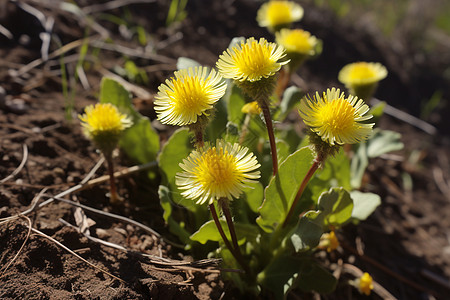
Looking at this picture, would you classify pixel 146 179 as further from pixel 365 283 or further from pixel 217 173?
pixel 365 283

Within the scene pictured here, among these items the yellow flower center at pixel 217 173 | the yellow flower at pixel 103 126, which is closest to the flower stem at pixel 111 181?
the yellow flower at pixel 103 126

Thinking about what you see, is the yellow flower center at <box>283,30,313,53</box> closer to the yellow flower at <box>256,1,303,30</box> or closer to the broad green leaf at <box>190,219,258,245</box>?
the yellow flower at <box>256,1,303,30</box>

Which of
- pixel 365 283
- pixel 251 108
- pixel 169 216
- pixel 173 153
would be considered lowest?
pixel 365 283

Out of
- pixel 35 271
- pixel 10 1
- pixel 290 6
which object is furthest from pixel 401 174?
pixel 10 1

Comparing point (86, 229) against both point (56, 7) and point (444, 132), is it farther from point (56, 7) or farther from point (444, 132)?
point (444, 132)

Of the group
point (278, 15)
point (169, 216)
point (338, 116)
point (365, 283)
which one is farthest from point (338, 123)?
point (278, 15)

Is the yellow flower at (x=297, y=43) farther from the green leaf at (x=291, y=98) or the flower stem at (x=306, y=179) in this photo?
the flower stem at (x=306, y=179)
